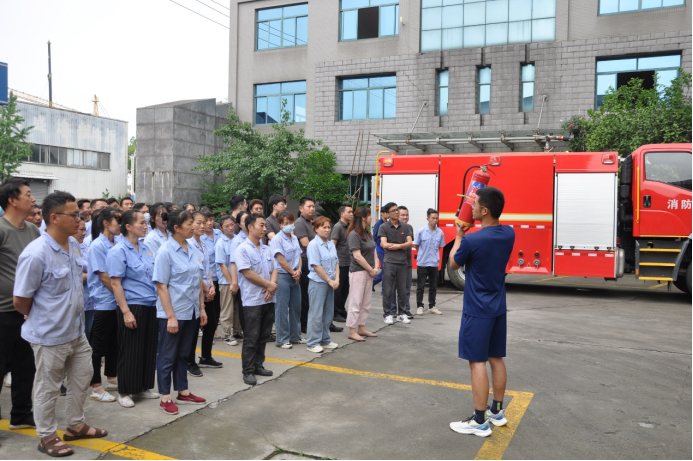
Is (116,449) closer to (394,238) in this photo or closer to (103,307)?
(103,307)

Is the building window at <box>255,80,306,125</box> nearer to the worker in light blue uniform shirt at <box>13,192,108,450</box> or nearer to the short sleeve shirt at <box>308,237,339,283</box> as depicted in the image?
the short sleeve shirt at <box>308,237,339,283</box>

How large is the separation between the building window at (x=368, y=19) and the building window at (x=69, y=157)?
19990mm

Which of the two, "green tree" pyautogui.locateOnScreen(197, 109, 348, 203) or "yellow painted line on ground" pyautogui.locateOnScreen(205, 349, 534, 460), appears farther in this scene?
"green tree" pyautogui.locateOnScreen(197, 109, 348, 203)

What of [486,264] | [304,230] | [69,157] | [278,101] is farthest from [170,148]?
[486,264]

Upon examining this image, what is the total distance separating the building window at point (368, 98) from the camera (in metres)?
21.8

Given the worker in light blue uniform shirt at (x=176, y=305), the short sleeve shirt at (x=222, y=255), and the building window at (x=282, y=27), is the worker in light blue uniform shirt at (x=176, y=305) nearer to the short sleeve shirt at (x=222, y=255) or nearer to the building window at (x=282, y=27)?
the short sleeve shirt at (x=222, y=255)

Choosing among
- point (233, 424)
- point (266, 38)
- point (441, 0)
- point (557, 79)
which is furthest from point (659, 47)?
point (233, 424)

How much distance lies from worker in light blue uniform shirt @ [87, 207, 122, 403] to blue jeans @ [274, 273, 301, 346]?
2.18m

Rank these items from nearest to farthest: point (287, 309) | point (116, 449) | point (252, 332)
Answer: point (116, 449), point (252, 332), point (287, 309)

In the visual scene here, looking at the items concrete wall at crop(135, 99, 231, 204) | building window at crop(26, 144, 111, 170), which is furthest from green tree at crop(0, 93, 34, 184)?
building window at crop(26, 144, 111, 170)

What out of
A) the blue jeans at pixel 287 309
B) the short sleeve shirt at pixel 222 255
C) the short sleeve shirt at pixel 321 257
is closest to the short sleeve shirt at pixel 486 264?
the short sleeve shirt at pixel 321 257

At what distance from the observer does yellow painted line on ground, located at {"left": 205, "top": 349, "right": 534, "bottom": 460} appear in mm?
4301

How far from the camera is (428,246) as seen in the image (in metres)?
9.83

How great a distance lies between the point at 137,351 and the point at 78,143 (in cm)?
3433
